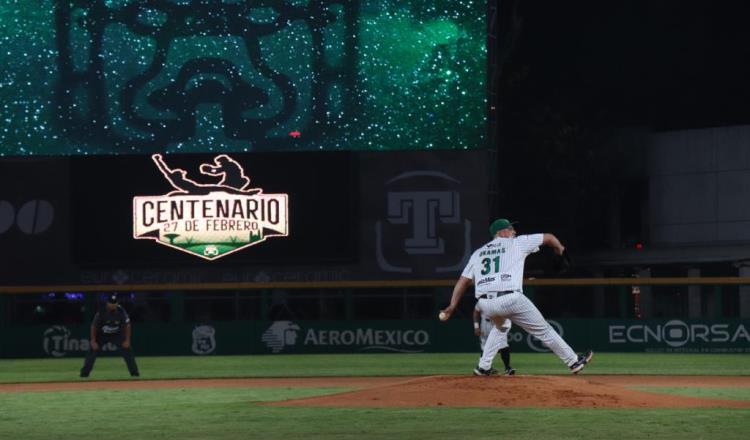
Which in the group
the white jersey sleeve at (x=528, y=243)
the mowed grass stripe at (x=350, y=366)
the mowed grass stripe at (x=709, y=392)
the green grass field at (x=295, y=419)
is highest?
the white jersey sleeve at (x=528, y=243)

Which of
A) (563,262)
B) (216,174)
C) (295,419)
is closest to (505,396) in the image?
(563,262)

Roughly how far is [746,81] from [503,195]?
818 centimetres

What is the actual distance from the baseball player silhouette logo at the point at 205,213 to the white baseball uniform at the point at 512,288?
16.1 m

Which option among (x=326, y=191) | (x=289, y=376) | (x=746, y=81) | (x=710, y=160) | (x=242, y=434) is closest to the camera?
(x=242, y=434)

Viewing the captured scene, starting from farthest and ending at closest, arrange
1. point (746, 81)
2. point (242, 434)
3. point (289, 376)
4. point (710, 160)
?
point (746, 81) → point (710, 160) → point (289, 376) → point (242, 434)

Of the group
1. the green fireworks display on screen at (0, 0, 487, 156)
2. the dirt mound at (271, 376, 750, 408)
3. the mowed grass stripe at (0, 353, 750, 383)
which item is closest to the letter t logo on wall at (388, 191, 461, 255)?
the green fireworks display on screen at (0, 0, 487, 156)

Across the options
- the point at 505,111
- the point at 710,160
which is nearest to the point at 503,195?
the point at 505,111

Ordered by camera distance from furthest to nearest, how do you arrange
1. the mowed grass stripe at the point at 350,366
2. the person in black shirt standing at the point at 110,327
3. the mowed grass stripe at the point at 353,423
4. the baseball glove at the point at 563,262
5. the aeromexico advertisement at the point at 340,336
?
1. the aeromexico advertisement at the point at 340,336
2. the mowed grass stripe at the point at 350,366
3. the person in black shirt standing at the point at 110,327
4. the baseball glove at the point at 563,262
5. the mowed grass stripe at the point at 353,423

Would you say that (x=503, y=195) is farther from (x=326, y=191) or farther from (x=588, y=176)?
(x=326, y=191)

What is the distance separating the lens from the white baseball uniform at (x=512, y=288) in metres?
14.0

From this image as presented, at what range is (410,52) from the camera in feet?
100

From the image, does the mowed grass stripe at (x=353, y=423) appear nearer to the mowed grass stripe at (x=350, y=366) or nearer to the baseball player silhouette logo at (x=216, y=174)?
the mowed grass stripe at (x=350, y=366)

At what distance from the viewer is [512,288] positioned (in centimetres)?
1405

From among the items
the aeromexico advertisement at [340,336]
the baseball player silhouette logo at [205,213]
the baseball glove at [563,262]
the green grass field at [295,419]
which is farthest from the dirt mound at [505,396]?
the baseball player silhouette logo at [205,213]
